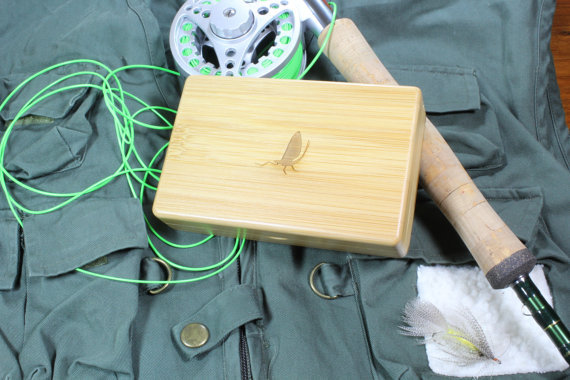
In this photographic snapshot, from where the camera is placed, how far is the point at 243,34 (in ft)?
2.86

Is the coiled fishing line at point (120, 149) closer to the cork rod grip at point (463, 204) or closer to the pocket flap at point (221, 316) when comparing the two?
the pocket flap at point (221, 316)

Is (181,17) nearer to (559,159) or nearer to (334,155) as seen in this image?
(334,155)

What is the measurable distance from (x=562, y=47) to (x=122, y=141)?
0.77m

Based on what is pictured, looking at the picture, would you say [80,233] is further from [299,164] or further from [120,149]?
[299,164]

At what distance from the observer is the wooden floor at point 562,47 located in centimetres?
98

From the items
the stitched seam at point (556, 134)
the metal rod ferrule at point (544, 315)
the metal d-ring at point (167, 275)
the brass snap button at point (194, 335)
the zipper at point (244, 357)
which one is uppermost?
the stitched seam at point (556, 134)

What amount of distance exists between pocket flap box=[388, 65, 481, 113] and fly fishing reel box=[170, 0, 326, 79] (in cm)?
16

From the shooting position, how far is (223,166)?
0.75 meters

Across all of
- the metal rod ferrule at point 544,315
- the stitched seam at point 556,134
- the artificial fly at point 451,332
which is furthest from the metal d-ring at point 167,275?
the stitched seam at point 556,134

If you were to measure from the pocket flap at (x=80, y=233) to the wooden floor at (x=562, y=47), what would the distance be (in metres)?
0.72

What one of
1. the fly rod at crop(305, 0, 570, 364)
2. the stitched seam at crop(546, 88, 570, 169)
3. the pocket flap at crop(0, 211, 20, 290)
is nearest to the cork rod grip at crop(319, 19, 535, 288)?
the fly rod at crop(305, 0, 570, 364)

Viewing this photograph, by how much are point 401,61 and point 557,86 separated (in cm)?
25

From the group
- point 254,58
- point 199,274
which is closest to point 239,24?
point 254,58

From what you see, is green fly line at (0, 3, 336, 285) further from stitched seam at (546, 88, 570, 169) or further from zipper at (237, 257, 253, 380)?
stitched seam at (546, 88, 570, 169)
